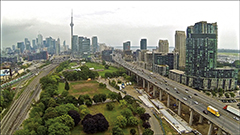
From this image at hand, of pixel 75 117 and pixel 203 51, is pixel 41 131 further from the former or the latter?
pixel 203 51

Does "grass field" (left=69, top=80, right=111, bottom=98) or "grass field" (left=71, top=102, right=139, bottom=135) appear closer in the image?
"grass field" (left=71, top=102, right=139, bottom=135)

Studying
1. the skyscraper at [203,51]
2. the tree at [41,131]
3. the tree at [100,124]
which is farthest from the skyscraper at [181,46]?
the tree at [41,131]

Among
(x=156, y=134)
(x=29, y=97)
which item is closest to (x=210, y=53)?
(x=156, y=134)

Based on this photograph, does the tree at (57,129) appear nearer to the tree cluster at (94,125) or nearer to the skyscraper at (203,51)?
the tree cluster at (94,125)

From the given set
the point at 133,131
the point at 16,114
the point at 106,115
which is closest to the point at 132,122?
the point at 133,131

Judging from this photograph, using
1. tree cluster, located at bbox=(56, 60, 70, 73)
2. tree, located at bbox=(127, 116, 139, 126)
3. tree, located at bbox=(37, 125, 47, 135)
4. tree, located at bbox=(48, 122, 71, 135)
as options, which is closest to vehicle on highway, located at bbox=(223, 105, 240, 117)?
tree, located at bbox=(127, 116, 139, 126)

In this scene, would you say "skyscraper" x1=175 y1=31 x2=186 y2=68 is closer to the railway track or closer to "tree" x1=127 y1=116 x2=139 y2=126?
"tree" x1=127 y1=116 x2=139 y2=126
